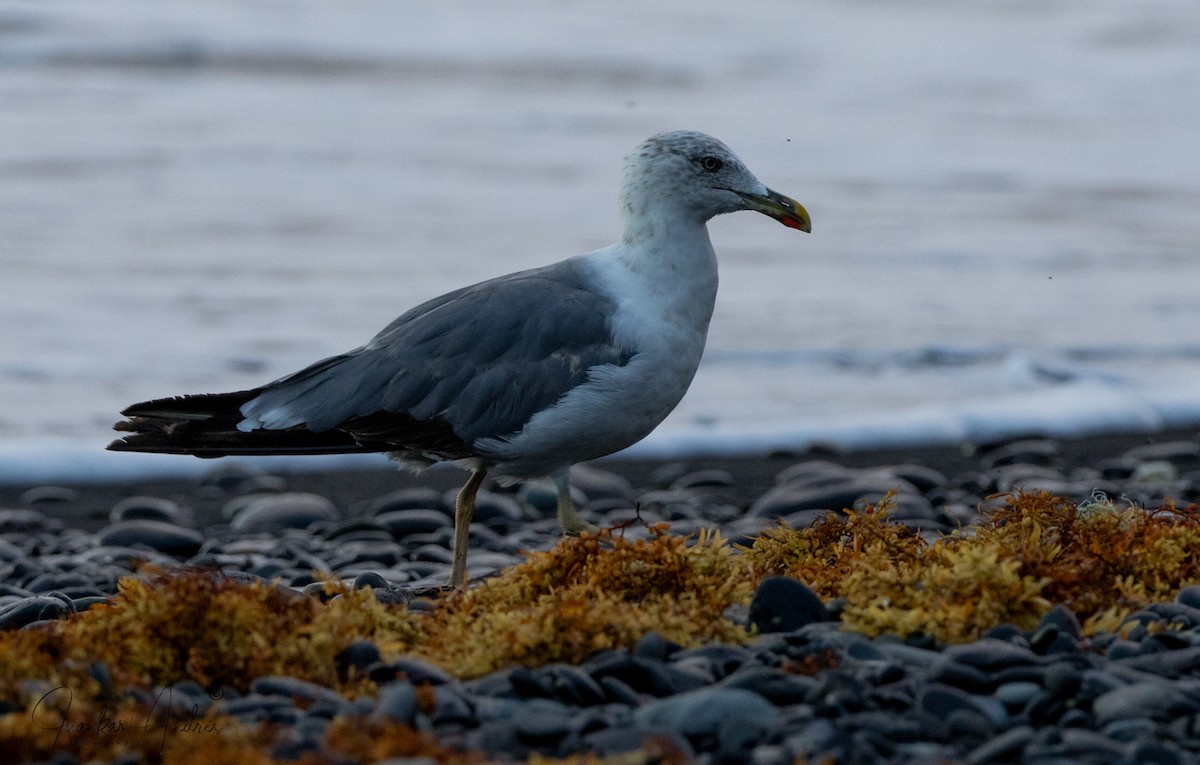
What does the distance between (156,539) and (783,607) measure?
3594mm

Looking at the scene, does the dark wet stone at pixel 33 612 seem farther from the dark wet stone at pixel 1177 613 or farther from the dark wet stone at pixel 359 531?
the dark wet stone at pixel 1177 613

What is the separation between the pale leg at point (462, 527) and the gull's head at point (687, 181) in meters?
1.08

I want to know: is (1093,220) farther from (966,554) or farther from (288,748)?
(288,748)

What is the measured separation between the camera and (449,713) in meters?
3.18

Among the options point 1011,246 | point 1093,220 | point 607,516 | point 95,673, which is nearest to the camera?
point 95,673

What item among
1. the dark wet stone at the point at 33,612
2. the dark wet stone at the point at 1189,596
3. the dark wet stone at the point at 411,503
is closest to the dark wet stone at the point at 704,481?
the dark wet stone at the point at 411,503

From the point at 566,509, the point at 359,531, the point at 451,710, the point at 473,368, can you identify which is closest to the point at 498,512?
the point at 359,531

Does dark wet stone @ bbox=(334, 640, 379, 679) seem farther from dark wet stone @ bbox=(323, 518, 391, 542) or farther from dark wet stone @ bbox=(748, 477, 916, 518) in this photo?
dark wet stone @ bbox=(748, 477, 916, 518)

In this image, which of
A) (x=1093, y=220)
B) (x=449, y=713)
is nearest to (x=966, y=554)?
(x=449, y=713)

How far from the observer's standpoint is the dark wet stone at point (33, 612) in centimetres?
455

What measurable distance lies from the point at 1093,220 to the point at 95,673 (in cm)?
1376

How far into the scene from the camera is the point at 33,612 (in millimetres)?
4621

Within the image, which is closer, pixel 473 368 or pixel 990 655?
pixel 990 655

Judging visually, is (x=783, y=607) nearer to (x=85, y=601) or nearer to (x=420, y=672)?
(x=420, y=672)
